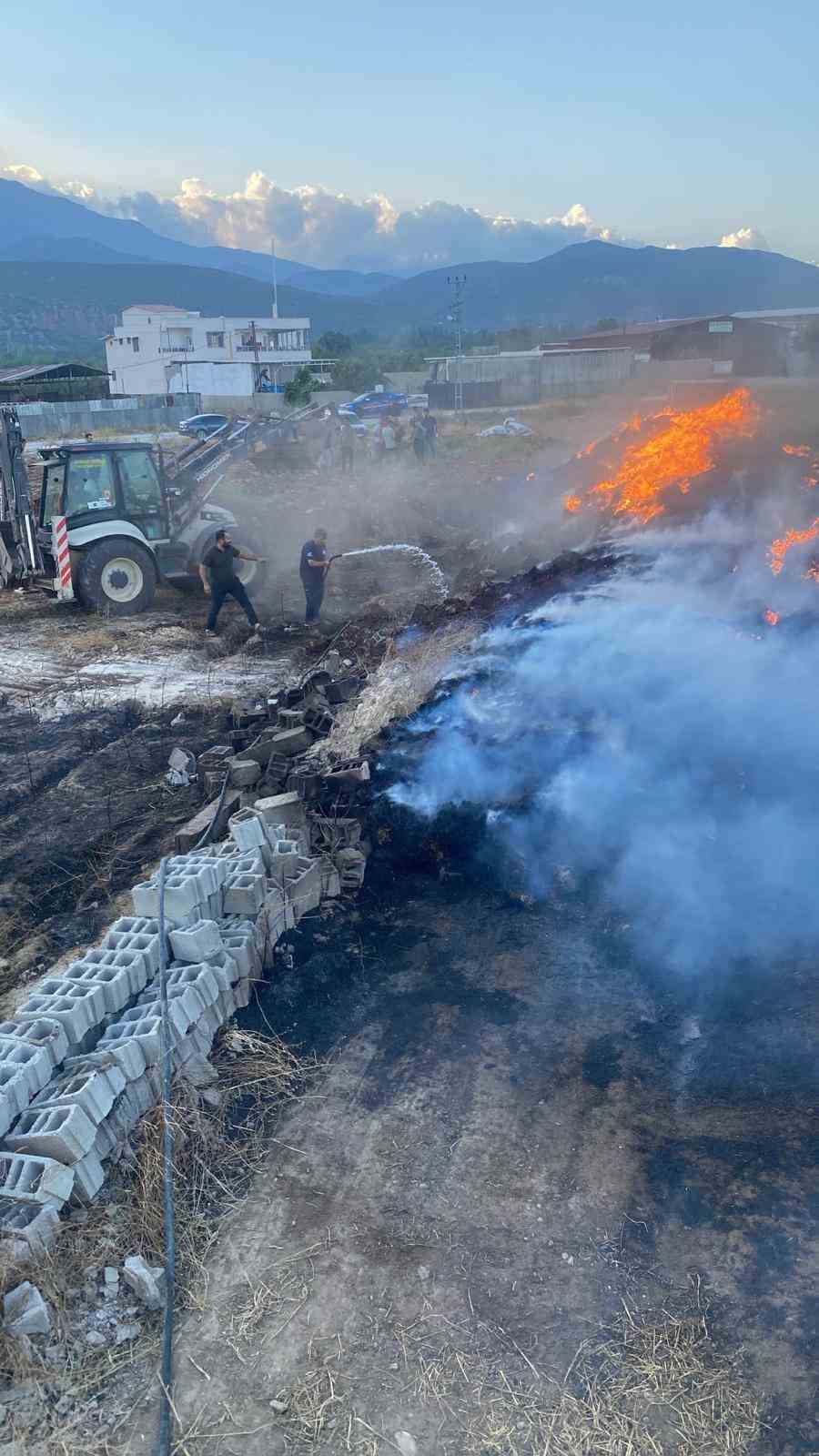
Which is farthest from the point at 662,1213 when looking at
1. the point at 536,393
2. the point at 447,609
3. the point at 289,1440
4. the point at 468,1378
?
the point at 536,393

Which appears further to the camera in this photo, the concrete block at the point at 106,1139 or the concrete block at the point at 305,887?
the concrete block at the point at 305,887

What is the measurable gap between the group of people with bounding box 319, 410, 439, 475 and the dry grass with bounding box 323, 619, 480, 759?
1660 cm

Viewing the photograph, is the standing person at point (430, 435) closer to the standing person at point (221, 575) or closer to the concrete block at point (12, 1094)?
the standing person at point (221, 575)

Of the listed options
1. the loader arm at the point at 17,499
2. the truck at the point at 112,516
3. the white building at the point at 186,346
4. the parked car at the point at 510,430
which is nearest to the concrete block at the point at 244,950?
the truck at the point at 112,516

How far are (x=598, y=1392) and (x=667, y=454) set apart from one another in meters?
12.3

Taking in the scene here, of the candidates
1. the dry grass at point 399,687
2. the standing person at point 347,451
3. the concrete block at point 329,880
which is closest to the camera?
the concrete block at point 329,880

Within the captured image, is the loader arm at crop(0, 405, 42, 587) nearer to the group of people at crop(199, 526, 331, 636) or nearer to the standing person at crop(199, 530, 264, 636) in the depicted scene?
the group of people at crop(199, 526, 331, 636)

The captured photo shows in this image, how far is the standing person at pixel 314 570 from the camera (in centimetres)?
1342

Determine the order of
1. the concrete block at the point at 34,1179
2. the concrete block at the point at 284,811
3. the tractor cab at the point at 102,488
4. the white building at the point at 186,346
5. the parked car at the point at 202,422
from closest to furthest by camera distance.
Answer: the concrete block at the point at 34,1179 < the concrete block at the point at 284,811 < the tractor cab at the point at 102,488 < the parked car at the point at 202,422 < the white building at the point at 186,346

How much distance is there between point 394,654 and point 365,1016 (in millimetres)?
6019

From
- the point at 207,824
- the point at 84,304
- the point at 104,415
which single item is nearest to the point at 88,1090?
the point at 207,824

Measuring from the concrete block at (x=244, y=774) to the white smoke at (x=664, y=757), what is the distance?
4.31 feet

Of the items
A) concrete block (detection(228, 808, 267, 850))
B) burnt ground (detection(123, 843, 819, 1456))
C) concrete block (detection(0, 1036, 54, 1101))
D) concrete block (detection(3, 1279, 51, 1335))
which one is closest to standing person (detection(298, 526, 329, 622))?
concrete block (detection(228, 808, 267, 850))

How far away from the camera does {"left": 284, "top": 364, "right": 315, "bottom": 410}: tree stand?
44.2m
